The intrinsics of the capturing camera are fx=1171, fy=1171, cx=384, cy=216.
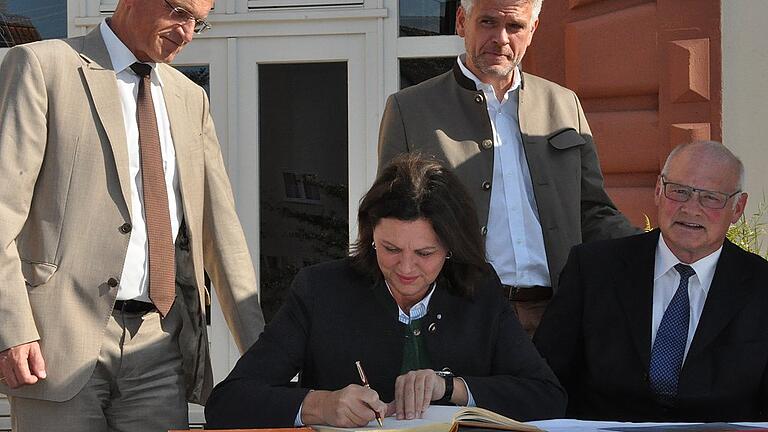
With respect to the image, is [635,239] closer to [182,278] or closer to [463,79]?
[463,79]

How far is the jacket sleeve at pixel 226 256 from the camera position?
3.21 m

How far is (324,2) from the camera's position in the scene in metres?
4.99

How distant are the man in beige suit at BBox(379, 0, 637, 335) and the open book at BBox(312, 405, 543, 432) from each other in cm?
90

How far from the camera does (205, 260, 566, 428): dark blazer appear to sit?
2629mm

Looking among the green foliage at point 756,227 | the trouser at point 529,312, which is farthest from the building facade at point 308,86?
the trouser at point 529,312

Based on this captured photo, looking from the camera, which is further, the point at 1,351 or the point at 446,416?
the point at 1,351

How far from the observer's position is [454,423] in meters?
2.09

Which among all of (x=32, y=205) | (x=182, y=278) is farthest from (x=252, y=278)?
(x=32, y=205)

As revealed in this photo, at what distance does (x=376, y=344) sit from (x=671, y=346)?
754 mm

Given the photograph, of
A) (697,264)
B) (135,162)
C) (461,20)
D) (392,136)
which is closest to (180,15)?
(135,162)

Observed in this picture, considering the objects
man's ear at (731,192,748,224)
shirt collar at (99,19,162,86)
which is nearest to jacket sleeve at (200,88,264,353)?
shirt collar at (99,19,162,86)

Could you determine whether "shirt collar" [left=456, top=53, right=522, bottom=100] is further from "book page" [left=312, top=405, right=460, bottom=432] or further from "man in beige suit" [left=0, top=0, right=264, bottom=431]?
"book page" [left=312, top=405, right=460, bottom=432]

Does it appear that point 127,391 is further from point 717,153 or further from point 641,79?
point 641,79

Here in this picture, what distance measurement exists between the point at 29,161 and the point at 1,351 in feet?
1.49
